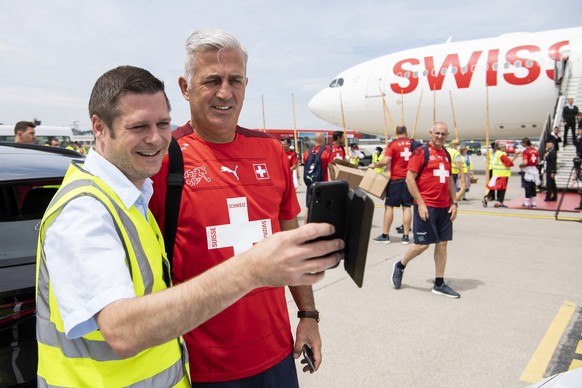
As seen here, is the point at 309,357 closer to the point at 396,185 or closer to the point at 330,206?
the point at 330,206

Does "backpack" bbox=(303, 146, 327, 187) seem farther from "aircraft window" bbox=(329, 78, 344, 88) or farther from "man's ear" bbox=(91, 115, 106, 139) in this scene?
"aircraft window" bbox=(329, 78, 344, 88)

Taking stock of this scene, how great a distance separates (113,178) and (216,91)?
62cm

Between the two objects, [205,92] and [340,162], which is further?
[340,162]

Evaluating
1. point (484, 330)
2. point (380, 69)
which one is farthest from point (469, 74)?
point (484, 330)

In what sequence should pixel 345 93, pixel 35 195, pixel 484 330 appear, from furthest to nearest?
pixel 345 93 < pixel 484 330 < pixel 35 195

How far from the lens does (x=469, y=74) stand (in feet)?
54.2

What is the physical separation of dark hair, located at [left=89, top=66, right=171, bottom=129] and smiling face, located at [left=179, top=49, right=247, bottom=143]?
437 millimetres

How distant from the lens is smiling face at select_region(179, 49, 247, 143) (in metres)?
1.61

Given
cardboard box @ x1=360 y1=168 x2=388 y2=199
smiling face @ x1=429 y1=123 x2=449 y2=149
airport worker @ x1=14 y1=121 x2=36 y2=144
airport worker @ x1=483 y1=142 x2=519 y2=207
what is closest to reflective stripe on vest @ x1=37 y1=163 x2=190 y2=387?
smiling face @ x1=429 y1=123 x2=449 y2=149

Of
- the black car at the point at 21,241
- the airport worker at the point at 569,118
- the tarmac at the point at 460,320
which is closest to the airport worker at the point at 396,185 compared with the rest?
the tarmac at the point at 460,320

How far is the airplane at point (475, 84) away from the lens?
15680mm

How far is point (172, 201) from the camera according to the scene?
4.91 ft

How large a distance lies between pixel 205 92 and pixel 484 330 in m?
3.42

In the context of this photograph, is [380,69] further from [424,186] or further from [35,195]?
[35,195]
